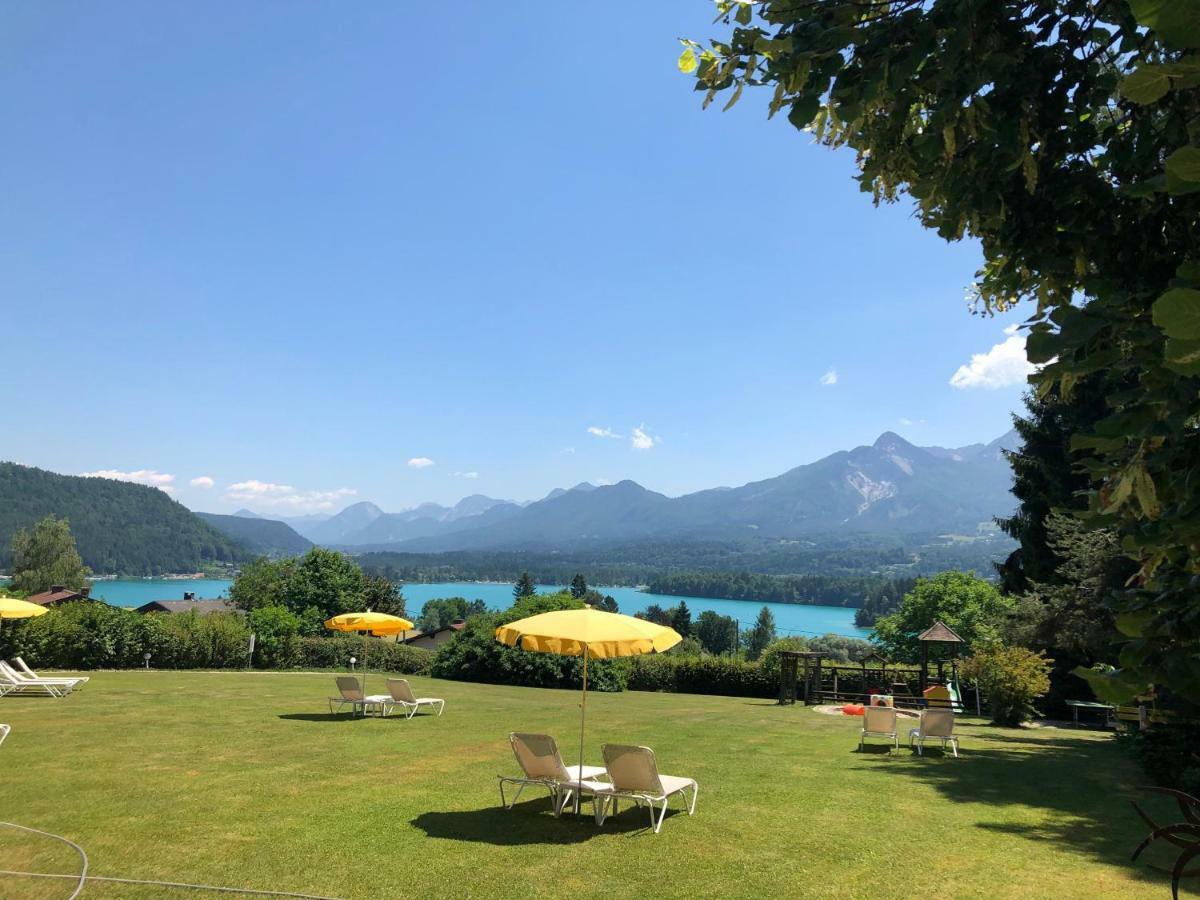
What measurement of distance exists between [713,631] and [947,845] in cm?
11166

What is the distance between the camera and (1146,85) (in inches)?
57.1

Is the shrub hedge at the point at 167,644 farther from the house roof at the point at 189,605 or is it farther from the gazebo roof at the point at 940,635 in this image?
the house roof at the point at 189,605

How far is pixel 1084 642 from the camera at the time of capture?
15.3m

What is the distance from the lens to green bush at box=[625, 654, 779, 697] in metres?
27.9

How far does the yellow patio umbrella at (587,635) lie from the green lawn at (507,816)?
161 cm

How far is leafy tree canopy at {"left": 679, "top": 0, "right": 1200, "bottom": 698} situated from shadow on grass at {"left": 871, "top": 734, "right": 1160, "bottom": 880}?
5695 millimetres

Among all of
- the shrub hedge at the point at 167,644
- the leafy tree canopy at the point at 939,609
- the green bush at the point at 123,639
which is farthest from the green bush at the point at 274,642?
the leafy tree canopy at the point at 939,609

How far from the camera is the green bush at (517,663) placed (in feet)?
85.0

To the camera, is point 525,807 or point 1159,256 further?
point 525,807

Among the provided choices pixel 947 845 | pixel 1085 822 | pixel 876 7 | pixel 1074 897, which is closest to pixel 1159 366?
pixel 876 7

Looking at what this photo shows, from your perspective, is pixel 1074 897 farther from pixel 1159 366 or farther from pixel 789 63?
pixel 789 63

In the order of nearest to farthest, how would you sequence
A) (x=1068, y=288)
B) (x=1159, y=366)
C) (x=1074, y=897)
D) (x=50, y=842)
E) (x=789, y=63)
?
(x=1159, y=366) → (x=789, y=63) → (x=1068, y=288) → (x=1074, y=897) → (x=50, y=842)

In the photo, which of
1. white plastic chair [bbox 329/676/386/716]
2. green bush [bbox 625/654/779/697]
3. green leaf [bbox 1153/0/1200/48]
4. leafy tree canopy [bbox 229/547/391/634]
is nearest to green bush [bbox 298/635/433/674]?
green bush [bbox 625/654/779/697]

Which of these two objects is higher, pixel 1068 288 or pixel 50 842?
pixel 1068 288
